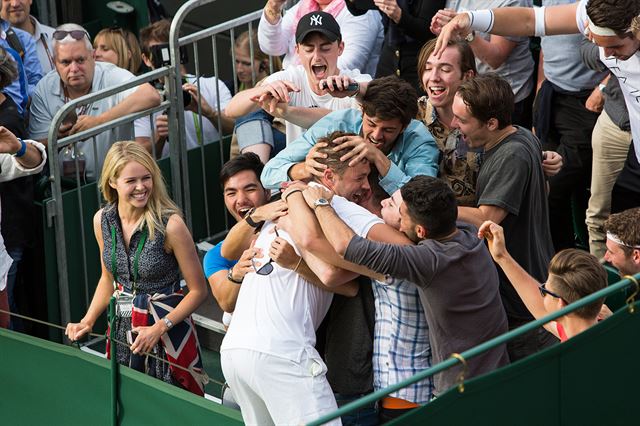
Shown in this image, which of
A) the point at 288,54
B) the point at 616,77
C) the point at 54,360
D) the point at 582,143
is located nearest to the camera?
the point at 54,360

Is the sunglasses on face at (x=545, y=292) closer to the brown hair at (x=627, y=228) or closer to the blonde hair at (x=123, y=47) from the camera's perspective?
the brown hair at (x=627, y=228)

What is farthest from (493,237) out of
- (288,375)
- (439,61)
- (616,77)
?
(616,77)

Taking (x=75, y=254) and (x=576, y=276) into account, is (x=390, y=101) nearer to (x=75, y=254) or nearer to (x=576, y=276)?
(x=576, y=276)

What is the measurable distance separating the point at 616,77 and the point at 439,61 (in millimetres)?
1093

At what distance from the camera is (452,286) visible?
199 inches

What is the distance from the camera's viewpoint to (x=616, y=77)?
22.3 ft

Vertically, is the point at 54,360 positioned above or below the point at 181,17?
below

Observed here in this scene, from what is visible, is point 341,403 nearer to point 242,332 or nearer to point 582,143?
point 242,332

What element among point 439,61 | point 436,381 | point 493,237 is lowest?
point 436,381

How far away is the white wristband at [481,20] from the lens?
6.52m

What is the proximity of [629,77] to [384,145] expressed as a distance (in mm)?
1402

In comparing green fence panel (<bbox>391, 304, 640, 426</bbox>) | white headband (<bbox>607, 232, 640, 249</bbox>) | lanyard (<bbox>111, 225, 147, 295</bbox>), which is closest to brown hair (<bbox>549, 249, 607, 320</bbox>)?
green fence panel (<bbox>391, 304, 640, 426</bbox>)

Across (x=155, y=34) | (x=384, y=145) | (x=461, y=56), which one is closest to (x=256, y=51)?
(x=155, y=34)

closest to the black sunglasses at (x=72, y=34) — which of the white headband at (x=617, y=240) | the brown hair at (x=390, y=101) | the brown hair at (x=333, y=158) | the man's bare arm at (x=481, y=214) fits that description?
the brown hair at (x=390, y=101)
